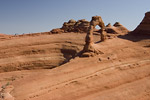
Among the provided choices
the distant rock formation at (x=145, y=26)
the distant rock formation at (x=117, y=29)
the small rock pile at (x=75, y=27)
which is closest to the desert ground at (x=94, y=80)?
the distant rock formation at (x=145, y=26)

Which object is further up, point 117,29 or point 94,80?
point 117,29

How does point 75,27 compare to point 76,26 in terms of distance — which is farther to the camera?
point 76,26

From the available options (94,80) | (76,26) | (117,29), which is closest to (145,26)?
(117,29)

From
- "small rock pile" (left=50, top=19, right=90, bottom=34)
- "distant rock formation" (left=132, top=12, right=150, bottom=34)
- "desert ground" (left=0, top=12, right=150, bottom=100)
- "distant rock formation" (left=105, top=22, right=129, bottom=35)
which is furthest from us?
"distant rock formation" (left=105, top=22, right=129, bottom=35)

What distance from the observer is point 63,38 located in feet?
55.8

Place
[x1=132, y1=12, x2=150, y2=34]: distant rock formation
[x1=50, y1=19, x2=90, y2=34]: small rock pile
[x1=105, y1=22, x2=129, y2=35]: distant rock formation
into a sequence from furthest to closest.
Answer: [x1=105, y1=22, x2=129, y2=35]: distant rock formation → [x1=50, y1=19, x2=90, y2=34]: small rock pile → [x1=132, y1=12, x2=150, y2=34]: distant rock formation

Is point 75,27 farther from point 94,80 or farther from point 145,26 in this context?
point 94,80

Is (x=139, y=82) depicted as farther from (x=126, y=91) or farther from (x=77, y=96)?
(x=77, y=96)

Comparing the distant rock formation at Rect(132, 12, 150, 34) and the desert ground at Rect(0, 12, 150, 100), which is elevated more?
the distant rock formation at Rect(132, 12, 150, 34)

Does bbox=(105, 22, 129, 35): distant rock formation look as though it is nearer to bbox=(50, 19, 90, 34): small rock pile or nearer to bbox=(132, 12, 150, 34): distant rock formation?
bbox=(50, 19, 90, 34): small rock pile

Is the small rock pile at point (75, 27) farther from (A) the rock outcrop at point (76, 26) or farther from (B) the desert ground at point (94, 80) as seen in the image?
(B) the desert ground at point (94, 80)

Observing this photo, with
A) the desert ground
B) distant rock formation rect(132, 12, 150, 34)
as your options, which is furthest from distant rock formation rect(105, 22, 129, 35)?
the desert ground

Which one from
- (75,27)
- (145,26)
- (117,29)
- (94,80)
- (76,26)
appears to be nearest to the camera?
(94,80)

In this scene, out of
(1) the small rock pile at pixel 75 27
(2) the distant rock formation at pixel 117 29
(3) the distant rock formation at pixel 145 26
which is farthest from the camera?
(2) the distant rock formation at pixel 117 29
